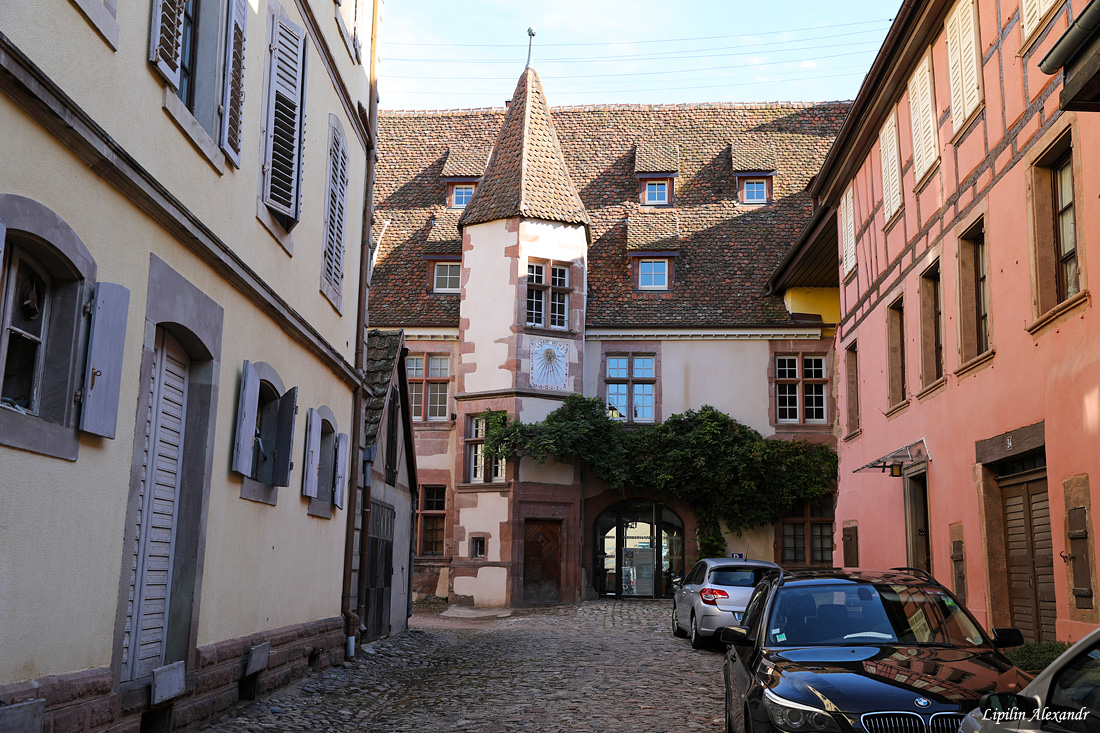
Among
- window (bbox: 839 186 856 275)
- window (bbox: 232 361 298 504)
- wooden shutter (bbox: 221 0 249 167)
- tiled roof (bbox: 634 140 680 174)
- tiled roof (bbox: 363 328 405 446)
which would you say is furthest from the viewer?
tiled roof (bbox: 634 140 680 174)

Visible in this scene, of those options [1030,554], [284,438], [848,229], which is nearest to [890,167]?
[848,229]

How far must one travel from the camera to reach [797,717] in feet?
19.6

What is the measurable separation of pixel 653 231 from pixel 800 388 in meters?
6.38

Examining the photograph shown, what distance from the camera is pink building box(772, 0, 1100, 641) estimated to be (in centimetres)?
1050

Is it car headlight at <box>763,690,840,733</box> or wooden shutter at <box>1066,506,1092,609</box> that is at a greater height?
wooden shutter at <box>1066,506,1092,609</box>

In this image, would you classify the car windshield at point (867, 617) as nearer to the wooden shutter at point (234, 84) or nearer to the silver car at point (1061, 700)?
the silver car at point (1061, 700)

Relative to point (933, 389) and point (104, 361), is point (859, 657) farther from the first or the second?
point (933, 389)

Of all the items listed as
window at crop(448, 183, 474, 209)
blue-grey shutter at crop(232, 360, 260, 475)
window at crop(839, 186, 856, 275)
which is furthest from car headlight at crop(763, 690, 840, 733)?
window at crop(448, 183, 474, 209)

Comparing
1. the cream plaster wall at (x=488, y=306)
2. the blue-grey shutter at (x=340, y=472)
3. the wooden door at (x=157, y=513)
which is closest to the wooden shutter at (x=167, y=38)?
the wooden door at (x=157, y=513)

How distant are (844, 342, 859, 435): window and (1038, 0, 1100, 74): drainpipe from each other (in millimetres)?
13561

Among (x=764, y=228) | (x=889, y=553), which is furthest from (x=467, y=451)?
(x=889, y=553)

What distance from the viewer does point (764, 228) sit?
32.4 m

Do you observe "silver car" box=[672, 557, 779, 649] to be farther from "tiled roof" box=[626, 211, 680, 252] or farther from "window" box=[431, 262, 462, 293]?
"window" box=[431, 262, 462, 293]

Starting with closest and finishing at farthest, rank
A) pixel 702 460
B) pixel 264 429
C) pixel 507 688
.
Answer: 1. pixel 264 429
2. pixel 507 688
3. pixel 702 460
